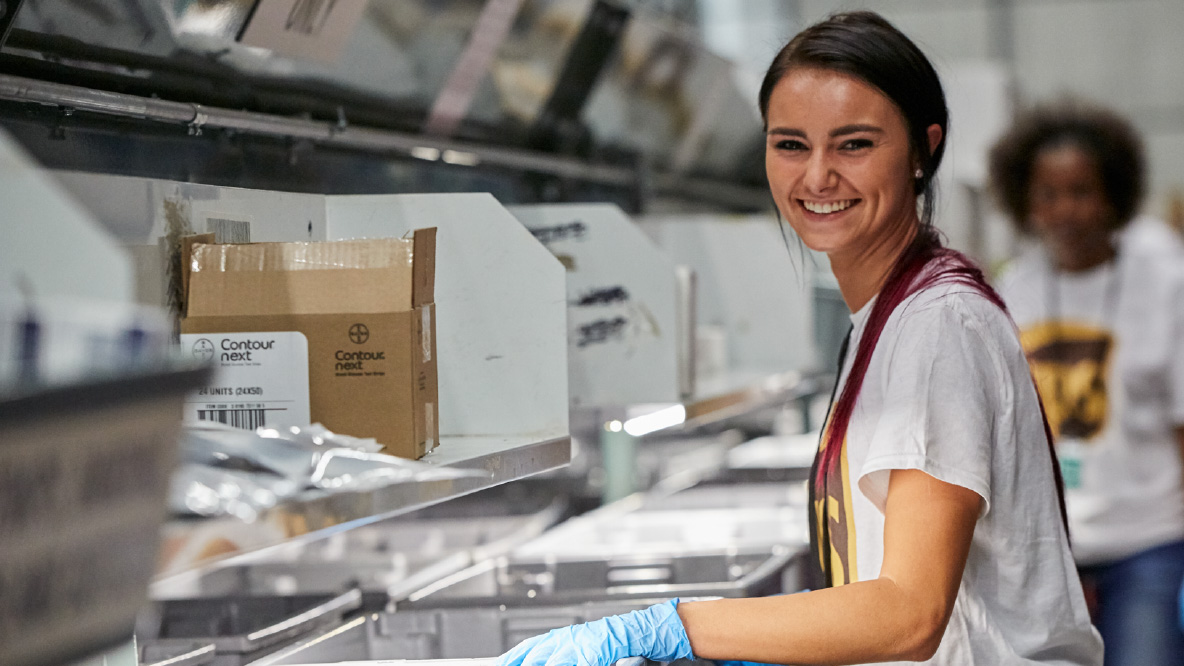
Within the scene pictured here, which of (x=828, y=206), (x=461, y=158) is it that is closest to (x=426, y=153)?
(x=461, y=158)

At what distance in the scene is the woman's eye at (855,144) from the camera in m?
1.32

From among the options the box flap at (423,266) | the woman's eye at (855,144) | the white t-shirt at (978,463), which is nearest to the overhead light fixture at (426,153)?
the box flap at (423,266)

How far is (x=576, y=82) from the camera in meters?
2.57

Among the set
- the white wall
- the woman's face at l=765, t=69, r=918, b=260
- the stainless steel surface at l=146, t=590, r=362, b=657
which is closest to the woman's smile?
the woman's face at l=765, t=69, r=918, b=260

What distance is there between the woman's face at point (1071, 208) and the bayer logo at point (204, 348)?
209 centimetres

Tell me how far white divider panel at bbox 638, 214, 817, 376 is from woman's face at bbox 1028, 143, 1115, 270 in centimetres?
65

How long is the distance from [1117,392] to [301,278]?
76.9 inches

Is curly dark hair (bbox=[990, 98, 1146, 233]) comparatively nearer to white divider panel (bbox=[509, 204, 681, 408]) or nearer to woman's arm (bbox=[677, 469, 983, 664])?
white divider panel (bbox=[509, 204, 681, 408])

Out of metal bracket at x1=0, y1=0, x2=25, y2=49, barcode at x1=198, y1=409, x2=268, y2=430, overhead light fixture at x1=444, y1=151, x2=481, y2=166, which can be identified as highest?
overhead light fixture at x1=444, y1=151, x2=481, y2=166

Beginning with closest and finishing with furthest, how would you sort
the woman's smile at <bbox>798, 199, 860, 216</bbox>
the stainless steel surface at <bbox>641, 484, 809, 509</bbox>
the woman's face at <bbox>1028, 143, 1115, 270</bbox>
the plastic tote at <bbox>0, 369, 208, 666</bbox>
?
1. the plastic tote at <bbox>0, 369, 208, 666</bbox>
2. the woman's smile at <bbox>798, 199, 860, 216</bbox>
3. the woman's face at <bbox>1028, 143, 1115, 270</bbox>
4. the stainless steel surface at <bbox>641, 484, 809, 509</bbox>

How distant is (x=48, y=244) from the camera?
1.15 m

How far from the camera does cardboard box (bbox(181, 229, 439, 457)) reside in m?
1.26

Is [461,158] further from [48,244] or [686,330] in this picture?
[48,244]

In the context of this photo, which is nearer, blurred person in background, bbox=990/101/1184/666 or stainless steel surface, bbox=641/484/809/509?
blurred person in background, bbox=990/101/1184/666
